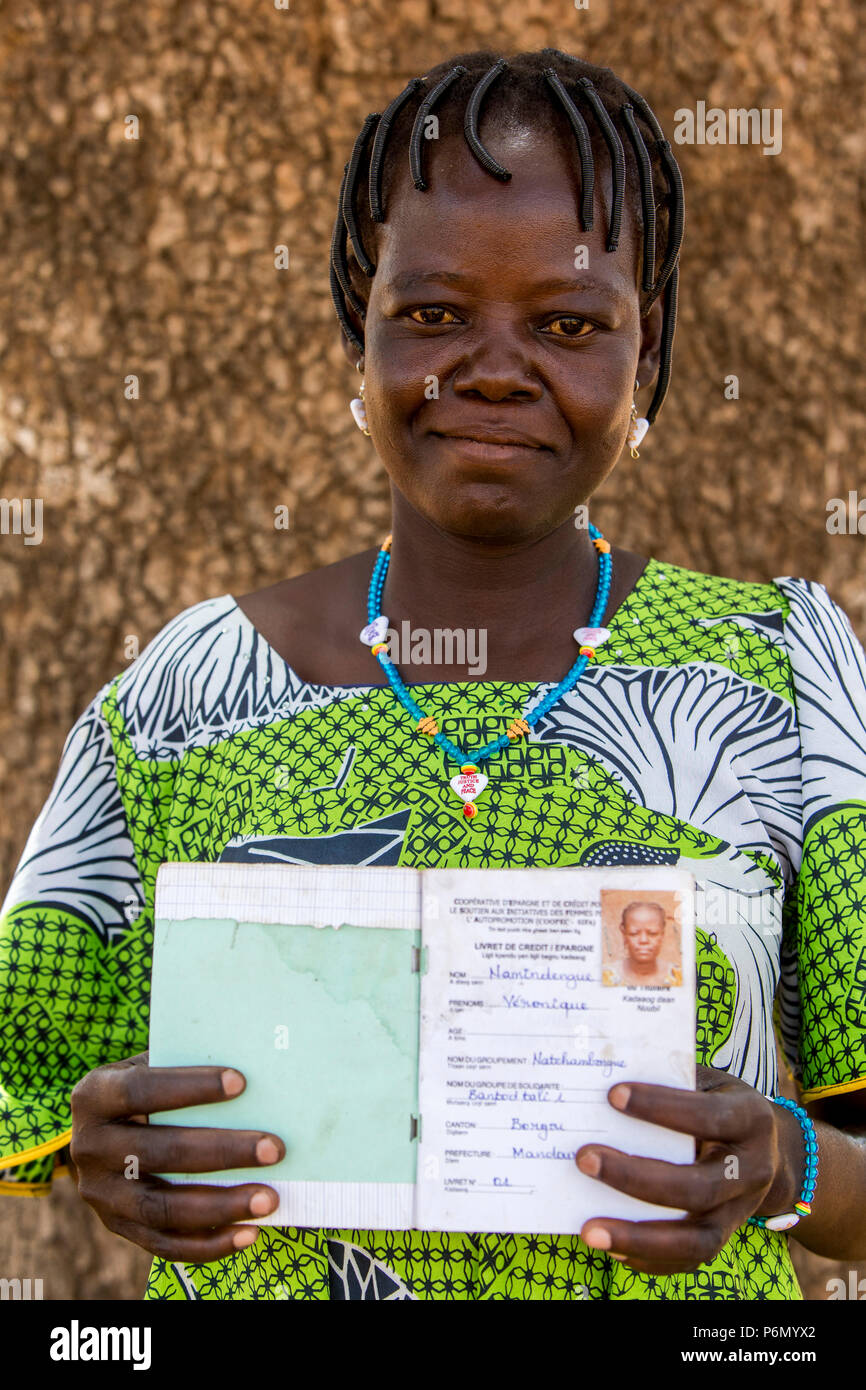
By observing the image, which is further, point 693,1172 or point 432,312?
point 432,312

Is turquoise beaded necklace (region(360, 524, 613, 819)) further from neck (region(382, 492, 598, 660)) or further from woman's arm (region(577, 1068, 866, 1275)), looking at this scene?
woman's arm (region(577, 1068, 866, 1275))

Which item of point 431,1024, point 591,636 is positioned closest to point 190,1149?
point 431,1024

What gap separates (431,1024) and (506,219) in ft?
3.50

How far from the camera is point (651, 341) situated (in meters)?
2.14

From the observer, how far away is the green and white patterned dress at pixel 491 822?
1761 millimetres

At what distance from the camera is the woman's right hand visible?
1514 millimetres

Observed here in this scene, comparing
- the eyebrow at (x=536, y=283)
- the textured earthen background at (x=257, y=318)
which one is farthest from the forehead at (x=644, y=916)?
the textured earthen background at (x=257, y=318)

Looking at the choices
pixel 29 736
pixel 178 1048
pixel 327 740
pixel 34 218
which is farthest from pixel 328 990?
pixel 34 218

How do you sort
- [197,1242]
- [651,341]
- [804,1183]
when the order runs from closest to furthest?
[197,1242]
[804,1183]
[651,341]

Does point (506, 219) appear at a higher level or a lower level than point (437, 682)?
higher

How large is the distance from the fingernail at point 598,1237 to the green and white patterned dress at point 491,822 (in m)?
0.27

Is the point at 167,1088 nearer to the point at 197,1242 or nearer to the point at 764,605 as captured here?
the point at 197,1242

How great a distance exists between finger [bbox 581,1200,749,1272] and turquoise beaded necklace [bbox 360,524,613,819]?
0.57m

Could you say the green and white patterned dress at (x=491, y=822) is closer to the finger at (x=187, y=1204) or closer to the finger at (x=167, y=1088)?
the finger at (x=187, y=1204)
